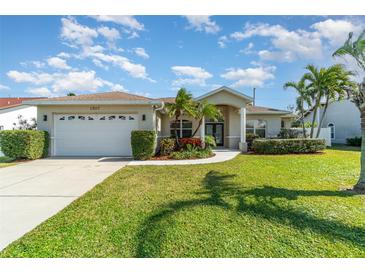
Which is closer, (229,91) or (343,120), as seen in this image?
(229,91)

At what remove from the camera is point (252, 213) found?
180 inches

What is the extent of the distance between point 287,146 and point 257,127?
19.8ft

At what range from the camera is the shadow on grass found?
3.62 meters

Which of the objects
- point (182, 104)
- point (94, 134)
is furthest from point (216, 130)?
point (94, 134)

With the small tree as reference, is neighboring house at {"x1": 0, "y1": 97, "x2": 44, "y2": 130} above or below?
above

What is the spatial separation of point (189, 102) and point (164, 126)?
16.1ft

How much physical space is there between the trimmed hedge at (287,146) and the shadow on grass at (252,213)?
27.4ft

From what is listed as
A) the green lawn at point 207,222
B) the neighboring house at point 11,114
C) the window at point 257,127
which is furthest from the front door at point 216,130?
the neighboring house at point 11,114

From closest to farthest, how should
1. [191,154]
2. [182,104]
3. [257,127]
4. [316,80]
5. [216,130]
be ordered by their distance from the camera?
[191,154] < [182,104] < [316,80] < [216,130] < [257,127]

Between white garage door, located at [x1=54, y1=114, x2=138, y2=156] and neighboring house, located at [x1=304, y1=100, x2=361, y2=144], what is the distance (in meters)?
22.1

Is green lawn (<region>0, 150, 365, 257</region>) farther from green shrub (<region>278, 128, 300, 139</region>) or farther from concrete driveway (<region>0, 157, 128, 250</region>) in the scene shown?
green shrub (<region>278, 128, 300, 139</region>)

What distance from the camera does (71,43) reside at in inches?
439

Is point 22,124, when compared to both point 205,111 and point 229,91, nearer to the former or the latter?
point 205,111

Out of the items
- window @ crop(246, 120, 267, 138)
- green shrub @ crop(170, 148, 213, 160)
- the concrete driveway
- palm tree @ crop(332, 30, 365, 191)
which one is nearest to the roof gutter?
green shrub @ crop(170, 148, 213, 160)
